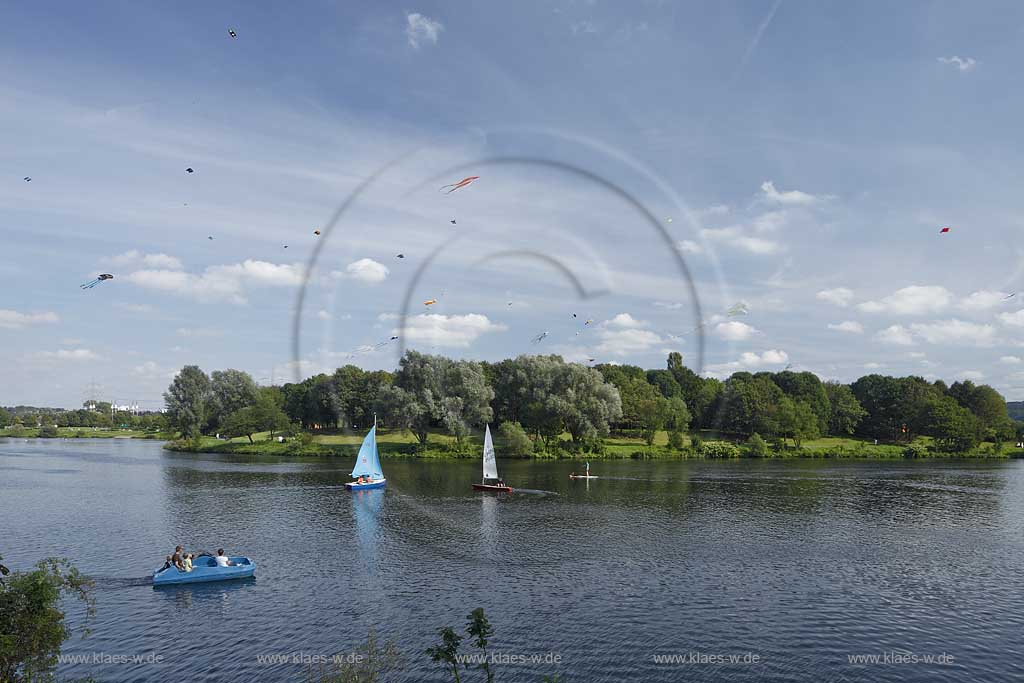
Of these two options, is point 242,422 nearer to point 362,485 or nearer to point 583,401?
point 583,401

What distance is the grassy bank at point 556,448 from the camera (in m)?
139

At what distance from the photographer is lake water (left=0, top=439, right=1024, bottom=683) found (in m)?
33.2

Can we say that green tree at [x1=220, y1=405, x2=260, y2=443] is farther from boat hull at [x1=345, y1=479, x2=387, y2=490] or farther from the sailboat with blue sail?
boat hull at [x1=345, y1=479, x2=387, y2=490]

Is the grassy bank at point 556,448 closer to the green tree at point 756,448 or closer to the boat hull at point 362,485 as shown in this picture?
the green tree at point 756,448

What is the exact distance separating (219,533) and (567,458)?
3435 inches

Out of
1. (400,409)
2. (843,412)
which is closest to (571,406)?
(400,409)

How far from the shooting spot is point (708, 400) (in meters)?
184

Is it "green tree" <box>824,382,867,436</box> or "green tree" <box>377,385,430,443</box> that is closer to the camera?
"green tree" <box>377,385,430,443</box>

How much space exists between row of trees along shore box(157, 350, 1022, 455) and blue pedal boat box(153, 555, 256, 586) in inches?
3277

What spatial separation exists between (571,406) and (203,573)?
9407cm

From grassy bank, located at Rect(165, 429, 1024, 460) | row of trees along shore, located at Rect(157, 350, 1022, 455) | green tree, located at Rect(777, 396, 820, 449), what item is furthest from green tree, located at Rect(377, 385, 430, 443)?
green tree, located at Rect(777, 396, 820, 449)

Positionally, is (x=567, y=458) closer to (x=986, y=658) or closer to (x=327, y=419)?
(x=327, y=419)

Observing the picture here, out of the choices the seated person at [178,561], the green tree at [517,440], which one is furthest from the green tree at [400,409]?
the seated person at [178,561]

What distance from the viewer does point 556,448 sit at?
141125 mm
